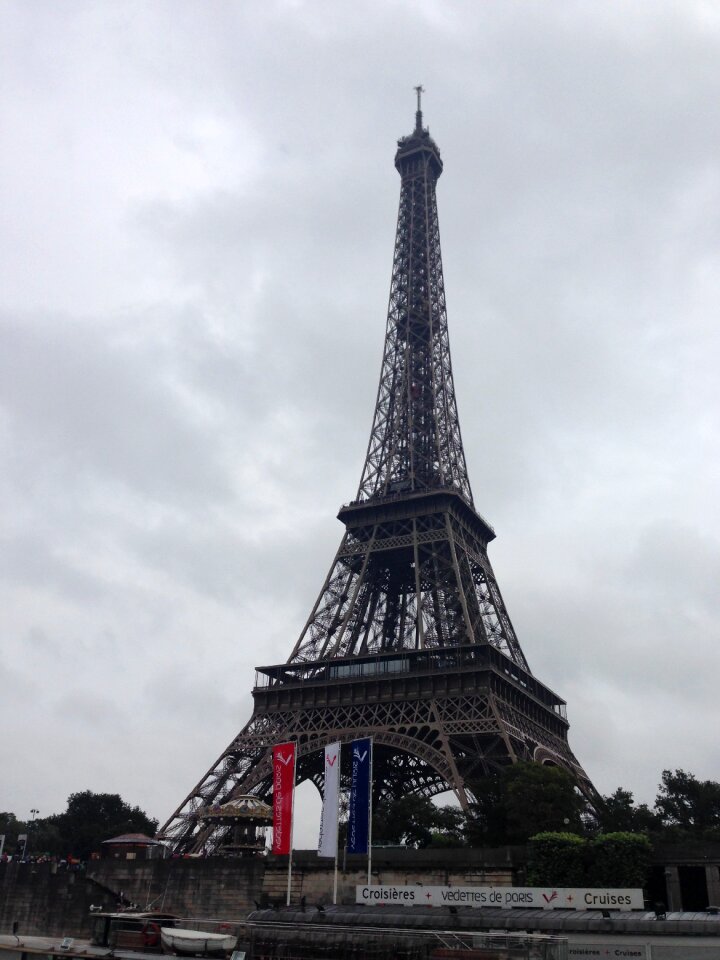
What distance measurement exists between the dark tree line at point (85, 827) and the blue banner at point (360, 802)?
2038 inches

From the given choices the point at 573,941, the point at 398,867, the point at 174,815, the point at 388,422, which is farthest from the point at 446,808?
the point at 388,422

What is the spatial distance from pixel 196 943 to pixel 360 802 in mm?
16655

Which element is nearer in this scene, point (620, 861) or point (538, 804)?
point (620, 861)

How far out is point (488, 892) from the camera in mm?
38781

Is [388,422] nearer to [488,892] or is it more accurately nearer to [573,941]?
[488,892]

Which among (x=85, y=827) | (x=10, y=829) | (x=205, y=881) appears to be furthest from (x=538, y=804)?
(x=10, y=829)

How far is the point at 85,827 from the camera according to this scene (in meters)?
99.2

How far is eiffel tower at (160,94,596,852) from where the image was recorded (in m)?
73.1

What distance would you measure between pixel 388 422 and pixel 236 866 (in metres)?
59.7

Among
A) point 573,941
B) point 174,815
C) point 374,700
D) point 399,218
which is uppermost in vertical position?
point 399,218

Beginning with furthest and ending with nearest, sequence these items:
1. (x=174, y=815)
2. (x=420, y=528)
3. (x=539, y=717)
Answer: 1. (x=420, y=528)
2. (x=539, y=717)
3. (x=174, y=815)

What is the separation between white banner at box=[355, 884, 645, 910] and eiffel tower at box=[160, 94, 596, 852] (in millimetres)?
23449

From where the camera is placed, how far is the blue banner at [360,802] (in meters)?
48.0

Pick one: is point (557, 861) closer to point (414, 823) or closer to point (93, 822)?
point (414, 823)
